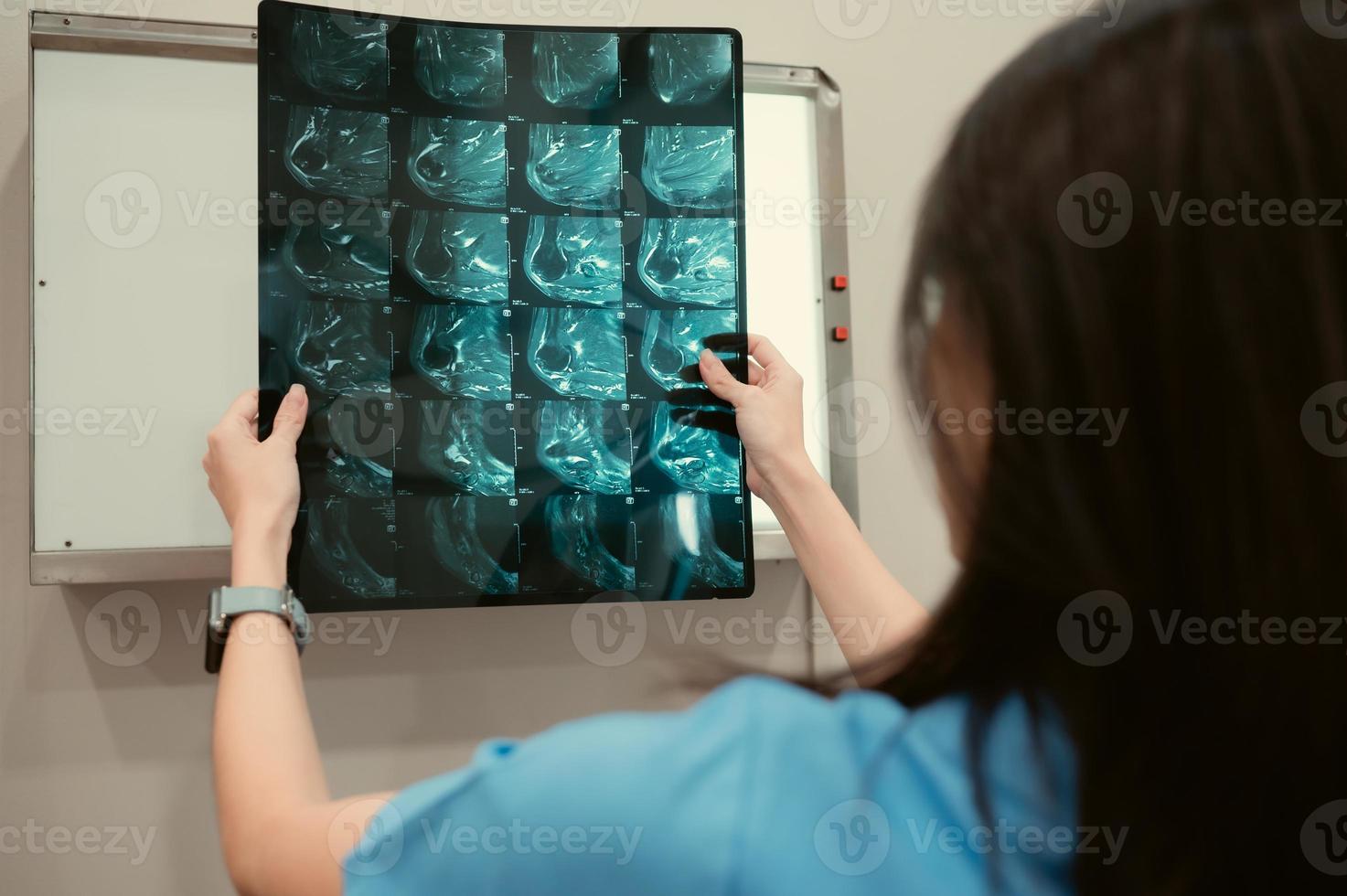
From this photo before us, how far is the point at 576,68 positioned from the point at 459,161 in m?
0.17

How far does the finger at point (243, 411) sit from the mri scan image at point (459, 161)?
271mm

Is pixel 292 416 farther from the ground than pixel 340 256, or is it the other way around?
pixel 340 256

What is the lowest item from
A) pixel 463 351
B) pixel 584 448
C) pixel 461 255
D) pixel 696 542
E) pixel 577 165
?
pixel 696 542

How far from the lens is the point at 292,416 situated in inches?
36.2

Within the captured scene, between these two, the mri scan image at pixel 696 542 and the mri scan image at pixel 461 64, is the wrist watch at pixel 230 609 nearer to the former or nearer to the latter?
the mri scan image at pixel 696 542

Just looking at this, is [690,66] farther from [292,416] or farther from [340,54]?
[292,416]

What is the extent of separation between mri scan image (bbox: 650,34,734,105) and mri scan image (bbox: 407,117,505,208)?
19 cm

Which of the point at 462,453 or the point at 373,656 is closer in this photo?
the point at 462,453

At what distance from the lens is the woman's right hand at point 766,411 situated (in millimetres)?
1024

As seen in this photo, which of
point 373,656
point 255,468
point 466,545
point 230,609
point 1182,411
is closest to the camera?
point 1182,411

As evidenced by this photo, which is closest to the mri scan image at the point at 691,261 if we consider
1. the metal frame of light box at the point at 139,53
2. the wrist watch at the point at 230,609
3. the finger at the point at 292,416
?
the metal frame of light box at the point at 139,53

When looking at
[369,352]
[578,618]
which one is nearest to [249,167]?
[369,352]

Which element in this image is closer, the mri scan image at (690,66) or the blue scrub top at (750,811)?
the blue scrub top at (750,811)

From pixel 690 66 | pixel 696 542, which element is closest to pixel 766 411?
pixel 696 542
